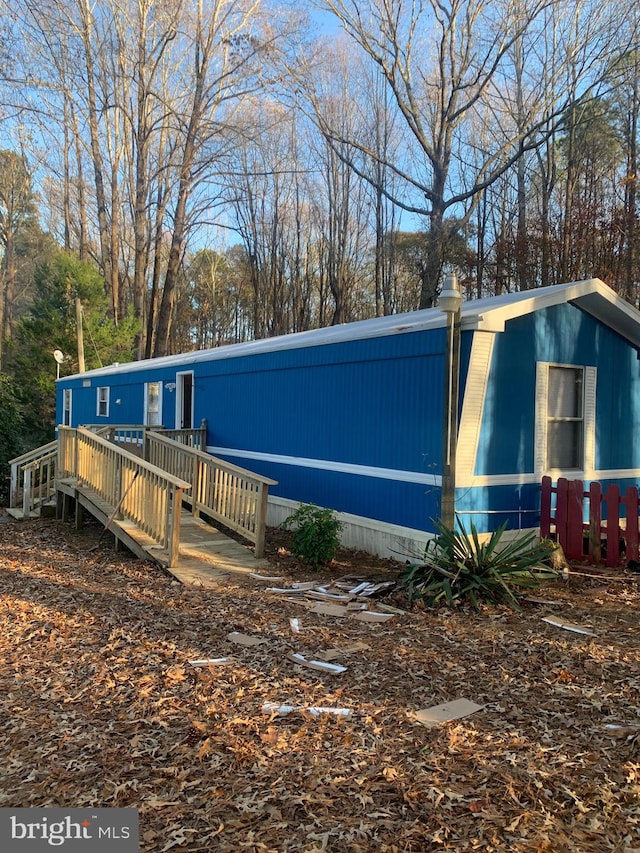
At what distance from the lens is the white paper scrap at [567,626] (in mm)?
4859

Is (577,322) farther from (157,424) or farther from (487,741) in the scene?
(157,424)

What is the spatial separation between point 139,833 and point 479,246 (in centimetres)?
2257

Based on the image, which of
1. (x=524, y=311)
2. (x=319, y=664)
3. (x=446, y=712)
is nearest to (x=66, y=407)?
(x=524, y=311)

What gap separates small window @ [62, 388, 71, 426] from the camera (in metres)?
20.0

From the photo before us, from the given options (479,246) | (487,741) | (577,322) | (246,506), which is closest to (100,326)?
(479,246)

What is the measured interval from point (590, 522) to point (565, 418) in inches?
57.3

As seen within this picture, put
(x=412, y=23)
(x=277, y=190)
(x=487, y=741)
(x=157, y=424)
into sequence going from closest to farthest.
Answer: (x=487, y=741)
(x=157, y=424)
(x=412, y=23)
(x=277, y=190)

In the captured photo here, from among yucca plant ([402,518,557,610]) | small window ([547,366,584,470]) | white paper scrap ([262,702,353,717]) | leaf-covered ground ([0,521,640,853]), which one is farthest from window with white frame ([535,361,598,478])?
white paper scrap ([262,702,353,717])

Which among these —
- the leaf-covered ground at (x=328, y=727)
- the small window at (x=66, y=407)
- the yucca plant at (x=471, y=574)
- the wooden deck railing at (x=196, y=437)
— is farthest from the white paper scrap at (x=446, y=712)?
the small window at (x=66, y=407)

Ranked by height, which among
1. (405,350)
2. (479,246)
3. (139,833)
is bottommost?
(139,833)

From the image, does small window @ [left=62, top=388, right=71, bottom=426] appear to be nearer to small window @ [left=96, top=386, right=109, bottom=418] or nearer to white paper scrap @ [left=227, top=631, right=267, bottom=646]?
small window @ [left=96, top=386, right=109, bottom=418]

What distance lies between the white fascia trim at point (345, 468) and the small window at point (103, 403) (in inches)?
265

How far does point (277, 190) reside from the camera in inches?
1249

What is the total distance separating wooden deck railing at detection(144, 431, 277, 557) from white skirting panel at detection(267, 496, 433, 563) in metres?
1.18
